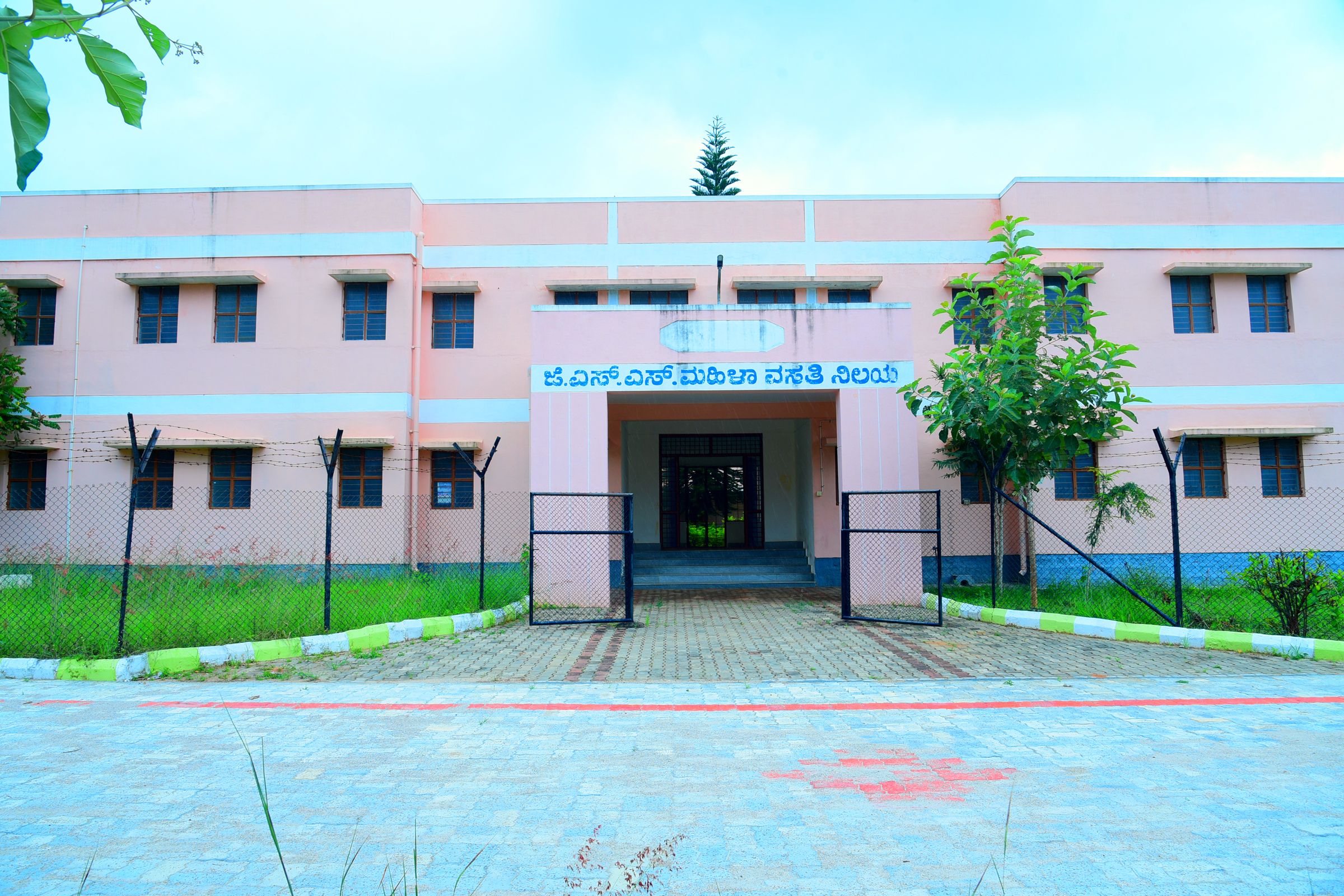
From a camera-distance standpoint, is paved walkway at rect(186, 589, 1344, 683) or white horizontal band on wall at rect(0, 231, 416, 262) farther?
white horizontal band on wall at rect(0, 231, 416, 262)

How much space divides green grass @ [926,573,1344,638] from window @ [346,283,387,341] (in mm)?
11116

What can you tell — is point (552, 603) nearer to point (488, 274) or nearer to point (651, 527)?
point (651, 527)

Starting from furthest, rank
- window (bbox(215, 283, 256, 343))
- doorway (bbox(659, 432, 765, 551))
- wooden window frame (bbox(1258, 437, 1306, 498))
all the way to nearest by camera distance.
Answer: doorway (bbox(659, 432, 765, 551)) < window (bbox(215, 283, 256, 343)) < wooden window frame (bbox(1258, 437, 1306, 498))

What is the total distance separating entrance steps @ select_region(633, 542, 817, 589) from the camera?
15.1 meters

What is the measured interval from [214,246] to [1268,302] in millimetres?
19994

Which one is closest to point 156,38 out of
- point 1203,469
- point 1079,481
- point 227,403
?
point 227,403

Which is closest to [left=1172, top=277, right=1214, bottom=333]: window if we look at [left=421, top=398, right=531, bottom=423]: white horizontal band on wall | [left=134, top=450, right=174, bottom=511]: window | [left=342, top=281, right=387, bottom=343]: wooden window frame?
[left=421, top=398, right=531, bottom=423]: white horizontal band on wall

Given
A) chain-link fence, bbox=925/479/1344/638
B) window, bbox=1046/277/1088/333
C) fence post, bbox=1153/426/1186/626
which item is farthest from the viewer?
chain-link fence, bbox=925/479/1344/638

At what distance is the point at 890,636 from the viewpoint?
909cm

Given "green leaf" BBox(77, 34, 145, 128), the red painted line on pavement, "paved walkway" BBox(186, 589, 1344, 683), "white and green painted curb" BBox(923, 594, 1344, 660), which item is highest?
"green leaf" BBox(77, 34, 145, 128)

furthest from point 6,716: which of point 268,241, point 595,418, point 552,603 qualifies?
point 268,241

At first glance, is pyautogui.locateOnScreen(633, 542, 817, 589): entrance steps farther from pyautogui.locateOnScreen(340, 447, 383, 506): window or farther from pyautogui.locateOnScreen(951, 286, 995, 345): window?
pyautogui.locateOnScreen(951, 286, 995, 345): window

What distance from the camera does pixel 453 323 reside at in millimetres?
15031

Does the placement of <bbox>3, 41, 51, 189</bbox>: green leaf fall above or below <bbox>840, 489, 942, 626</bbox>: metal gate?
above
